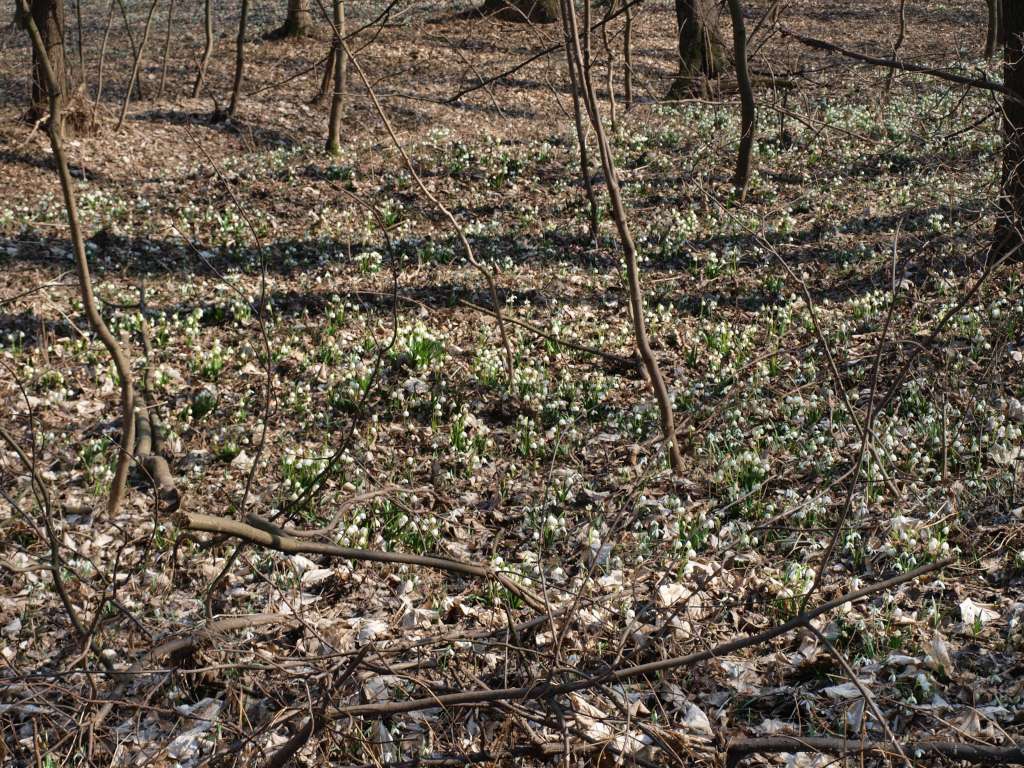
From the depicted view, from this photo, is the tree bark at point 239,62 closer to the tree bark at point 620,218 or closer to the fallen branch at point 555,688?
the tree bark at point 620,218

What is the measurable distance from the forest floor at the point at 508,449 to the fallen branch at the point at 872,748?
14 centimetres

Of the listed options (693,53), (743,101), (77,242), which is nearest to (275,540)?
(77,242)

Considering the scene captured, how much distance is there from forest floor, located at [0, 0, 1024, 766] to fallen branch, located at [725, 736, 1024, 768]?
0.47 ft

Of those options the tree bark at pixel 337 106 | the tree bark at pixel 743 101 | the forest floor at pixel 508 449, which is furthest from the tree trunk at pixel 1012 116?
the tree bark at pixel 337 106

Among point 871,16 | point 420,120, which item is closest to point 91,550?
point 420,120

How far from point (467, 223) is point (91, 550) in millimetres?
6326

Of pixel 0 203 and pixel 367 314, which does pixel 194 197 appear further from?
pixel 367 314

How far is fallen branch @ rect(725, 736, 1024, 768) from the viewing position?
276cm

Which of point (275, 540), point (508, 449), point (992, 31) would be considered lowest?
point (508, 449)

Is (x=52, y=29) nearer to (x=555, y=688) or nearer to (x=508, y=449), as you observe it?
(x=508, y=449)

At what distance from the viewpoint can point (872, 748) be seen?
9.43 feet

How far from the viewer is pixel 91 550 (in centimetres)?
495

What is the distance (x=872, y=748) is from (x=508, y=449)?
12.1ft

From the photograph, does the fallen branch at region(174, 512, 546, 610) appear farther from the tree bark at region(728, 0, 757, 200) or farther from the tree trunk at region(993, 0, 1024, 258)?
the tree bark at region(728, 0, 757, 200)
